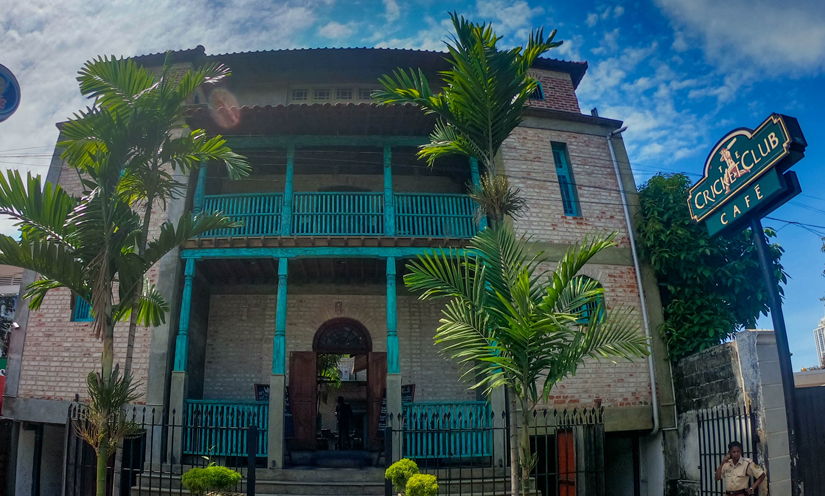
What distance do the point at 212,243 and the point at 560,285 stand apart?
7121 mm

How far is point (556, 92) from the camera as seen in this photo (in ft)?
45.1

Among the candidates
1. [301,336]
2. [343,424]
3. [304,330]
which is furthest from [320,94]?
[343,424]

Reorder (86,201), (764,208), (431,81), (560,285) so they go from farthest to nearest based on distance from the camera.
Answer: (431,81)
(764,208)
(86,201)
(560,285)

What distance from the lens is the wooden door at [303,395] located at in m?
11.1

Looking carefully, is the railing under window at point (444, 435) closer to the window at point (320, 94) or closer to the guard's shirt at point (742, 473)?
the guard's shirt at point (742, 473)

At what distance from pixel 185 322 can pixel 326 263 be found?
275cm

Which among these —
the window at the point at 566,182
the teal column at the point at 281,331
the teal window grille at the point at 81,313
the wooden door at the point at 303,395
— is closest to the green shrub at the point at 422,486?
the teal column at the point at 281,331

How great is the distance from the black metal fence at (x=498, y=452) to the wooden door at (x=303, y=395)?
7.34 feet

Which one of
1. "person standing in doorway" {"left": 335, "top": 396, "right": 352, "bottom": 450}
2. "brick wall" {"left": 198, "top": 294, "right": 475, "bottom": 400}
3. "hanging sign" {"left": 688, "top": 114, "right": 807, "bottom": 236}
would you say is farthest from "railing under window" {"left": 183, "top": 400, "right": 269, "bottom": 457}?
"hanging sign" {"left": 688, "top": 114, "right": 807, "bottom": 236}

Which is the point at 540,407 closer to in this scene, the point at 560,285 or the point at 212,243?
the point at 560,285

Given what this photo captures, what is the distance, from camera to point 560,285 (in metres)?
5.86

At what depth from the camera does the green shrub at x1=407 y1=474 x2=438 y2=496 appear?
6.36 meters

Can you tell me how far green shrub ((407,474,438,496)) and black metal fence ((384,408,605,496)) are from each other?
0.97 metres

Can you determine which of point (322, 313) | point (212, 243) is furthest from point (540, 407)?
point (212, 243)
